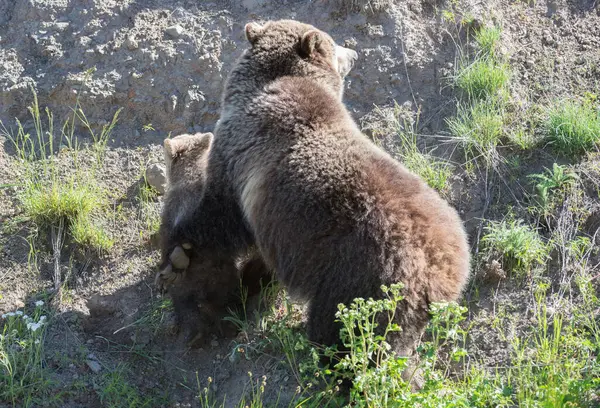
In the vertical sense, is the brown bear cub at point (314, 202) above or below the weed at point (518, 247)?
above

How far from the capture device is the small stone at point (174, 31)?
6.98m

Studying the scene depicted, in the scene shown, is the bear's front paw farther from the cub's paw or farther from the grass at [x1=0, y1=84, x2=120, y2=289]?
the grass at [x1=0, y1=84, x2=120, y2=289]

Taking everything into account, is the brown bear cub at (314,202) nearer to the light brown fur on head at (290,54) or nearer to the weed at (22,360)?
the light brown fur on head at (290,54)

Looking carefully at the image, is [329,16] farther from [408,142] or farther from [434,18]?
[408,142]

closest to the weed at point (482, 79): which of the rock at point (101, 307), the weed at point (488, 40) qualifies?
the weed at point (488, 40)

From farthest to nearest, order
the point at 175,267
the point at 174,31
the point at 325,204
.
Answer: the point at 174,31, the point at 175,267, the point at 325,204

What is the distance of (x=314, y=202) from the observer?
453 cm

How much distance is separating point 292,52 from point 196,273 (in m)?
1.65

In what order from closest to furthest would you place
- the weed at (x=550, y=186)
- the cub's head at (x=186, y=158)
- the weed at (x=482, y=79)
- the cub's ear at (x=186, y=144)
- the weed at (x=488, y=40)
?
the weed at (x=550, y=186) → the cub's head at (x=186, y=158) → the cub's ear at (x=186, y=144) → the weed at (x=482, y=79) → the weed at (x=488, y=40)

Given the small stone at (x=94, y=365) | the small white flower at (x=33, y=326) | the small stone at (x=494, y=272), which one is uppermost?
the small stone at (x=494, y=272)

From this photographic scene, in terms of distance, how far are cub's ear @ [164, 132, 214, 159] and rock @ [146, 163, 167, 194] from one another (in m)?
0.43

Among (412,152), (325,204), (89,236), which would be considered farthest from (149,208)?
(325,204)

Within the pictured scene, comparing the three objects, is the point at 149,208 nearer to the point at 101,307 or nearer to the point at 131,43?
A: the point at 101,307

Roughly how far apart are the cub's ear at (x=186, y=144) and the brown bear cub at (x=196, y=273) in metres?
0.18
